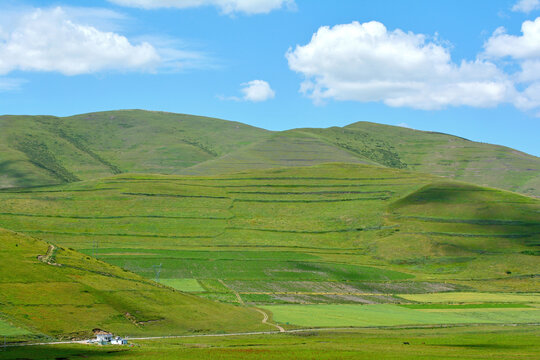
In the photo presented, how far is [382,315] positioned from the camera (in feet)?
426

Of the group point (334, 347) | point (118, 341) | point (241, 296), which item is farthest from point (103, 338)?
point (241, 296)

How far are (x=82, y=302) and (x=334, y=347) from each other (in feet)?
142

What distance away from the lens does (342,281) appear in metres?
173

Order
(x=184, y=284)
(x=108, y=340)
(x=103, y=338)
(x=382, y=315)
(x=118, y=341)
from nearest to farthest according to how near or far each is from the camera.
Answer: (x=118, y=341) → (x=103, y=338) → (x=108, y=340) → (x=382, y=315) → (x=184, y=284)

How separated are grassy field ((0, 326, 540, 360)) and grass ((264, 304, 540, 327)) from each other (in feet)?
30.3

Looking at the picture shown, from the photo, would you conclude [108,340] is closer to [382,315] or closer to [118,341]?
[118,341]

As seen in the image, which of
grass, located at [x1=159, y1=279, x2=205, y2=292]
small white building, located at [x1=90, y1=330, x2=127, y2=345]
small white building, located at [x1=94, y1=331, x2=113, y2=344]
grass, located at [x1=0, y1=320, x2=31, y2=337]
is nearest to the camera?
grass, located at [x1=0, y1=320, x2=31, y2=337]

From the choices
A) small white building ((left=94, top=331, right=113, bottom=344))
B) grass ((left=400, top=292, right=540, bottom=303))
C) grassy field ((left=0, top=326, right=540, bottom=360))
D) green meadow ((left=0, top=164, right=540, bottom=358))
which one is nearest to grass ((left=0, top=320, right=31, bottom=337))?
green meadow ((left=0, top=164, right=540, bottom=358))

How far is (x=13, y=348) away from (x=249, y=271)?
98218 mm

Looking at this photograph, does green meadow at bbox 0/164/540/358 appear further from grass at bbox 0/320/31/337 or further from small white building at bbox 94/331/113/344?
small white building at bbox 94/331/113/344

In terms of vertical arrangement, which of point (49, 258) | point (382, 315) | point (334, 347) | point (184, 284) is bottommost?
point (184, 284)

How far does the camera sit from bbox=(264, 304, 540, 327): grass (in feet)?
392

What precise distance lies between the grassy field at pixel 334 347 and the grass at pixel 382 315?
30.3ft

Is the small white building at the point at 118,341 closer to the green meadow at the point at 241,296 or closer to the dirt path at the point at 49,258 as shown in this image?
the green meadow at the point at 241,296
